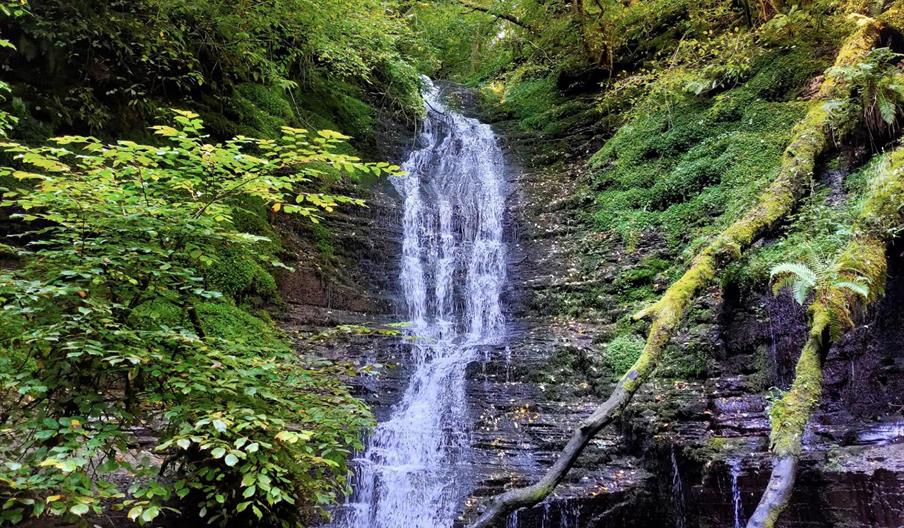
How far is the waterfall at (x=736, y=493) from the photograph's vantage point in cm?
547

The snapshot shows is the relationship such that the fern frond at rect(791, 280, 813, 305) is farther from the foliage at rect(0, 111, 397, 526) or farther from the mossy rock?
the mossy rock

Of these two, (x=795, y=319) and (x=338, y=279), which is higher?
(x=338, y=279)

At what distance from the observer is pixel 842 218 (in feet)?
20.7

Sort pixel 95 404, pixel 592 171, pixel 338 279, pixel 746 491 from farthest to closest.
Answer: pixel 592 171, pixel 338 279, pixel 746 491, pixel 95 404

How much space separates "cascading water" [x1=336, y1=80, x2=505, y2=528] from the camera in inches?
254

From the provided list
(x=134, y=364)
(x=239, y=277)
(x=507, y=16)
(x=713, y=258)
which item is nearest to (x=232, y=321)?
(x=239, y=277)

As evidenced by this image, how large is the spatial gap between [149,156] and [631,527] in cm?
589

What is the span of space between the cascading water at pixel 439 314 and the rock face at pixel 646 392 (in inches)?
12.8

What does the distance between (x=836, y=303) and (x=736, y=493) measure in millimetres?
2122

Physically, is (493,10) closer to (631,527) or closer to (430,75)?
(430,75)

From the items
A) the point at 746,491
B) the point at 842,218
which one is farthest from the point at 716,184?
the point at 746,491

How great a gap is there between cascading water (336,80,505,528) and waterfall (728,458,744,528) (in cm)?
284

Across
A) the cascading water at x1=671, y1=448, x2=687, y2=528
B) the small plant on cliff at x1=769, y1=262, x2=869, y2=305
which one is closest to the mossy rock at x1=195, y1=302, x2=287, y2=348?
the cascading water at x1=671, y1=448, x2=687, y2=528

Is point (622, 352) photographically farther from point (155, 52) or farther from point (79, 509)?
point (155, 52)
